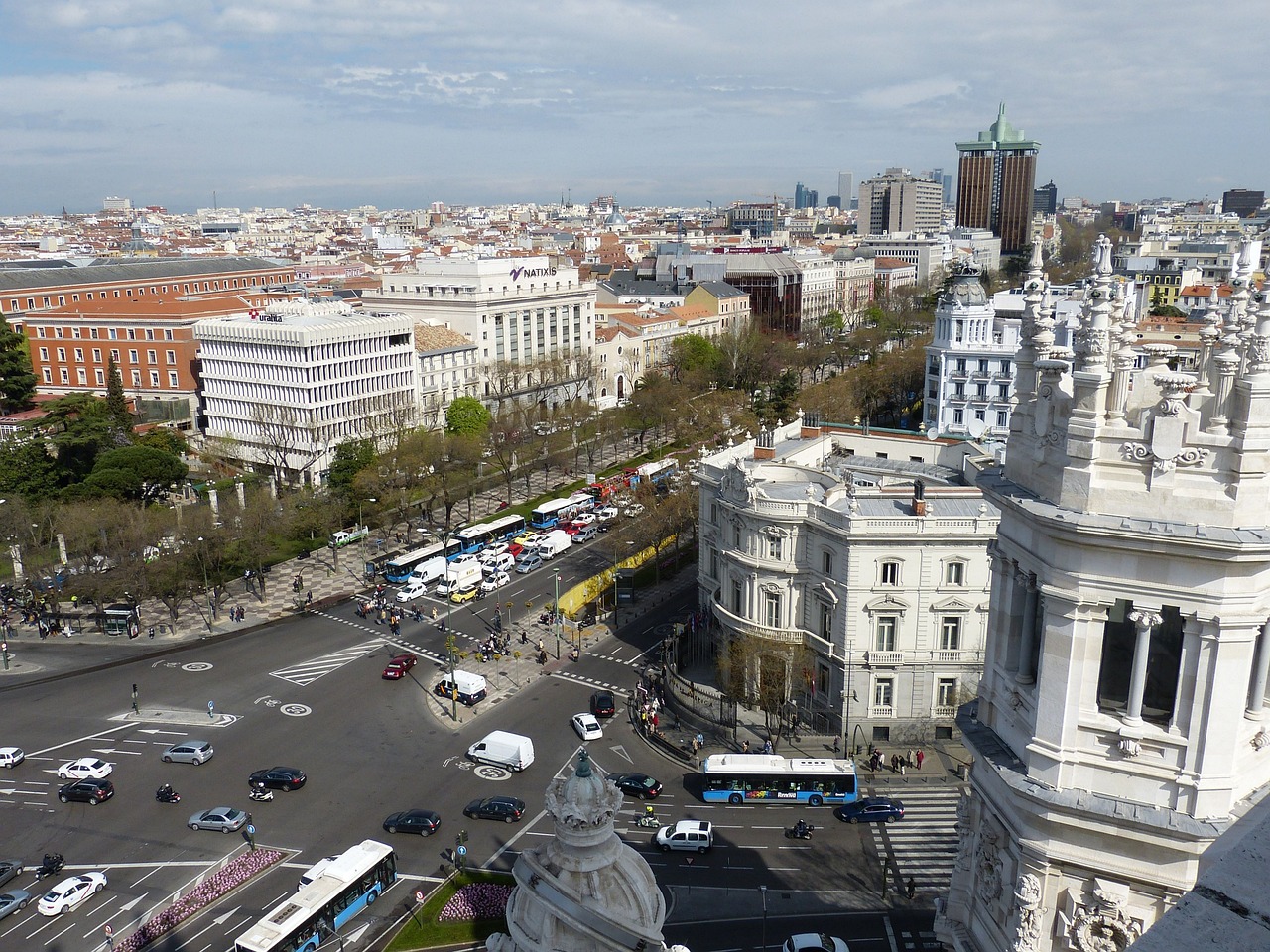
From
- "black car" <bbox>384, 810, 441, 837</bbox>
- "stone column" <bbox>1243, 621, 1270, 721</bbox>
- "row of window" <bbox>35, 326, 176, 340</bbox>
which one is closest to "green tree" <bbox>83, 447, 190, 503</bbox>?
"row of window" <bbox>35, 326, 176, 340</bbox>

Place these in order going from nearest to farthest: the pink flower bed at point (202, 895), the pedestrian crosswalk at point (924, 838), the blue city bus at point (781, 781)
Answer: the pink flower bed at point (202, 895) < the pedestrian crosswalk at point (924, 838) < the blue city bus at point (781, 781)

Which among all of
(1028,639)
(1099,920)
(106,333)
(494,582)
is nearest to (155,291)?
(106,333)

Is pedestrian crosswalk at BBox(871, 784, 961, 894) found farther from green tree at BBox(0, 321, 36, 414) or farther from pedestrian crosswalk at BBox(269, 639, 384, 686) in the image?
green tree at BBox(0, 321, 36, 414)

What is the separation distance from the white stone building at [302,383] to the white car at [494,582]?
84.3 feet

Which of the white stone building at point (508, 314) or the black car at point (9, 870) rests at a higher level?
Answer: the white stone building at point (508, 314)

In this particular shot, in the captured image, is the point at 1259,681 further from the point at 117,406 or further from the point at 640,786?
the point at 117,406

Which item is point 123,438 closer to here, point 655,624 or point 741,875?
point 655,624

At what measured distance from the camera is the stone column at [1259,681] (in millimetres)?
10898

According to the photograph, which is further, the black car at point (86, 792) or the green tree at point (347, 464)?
the green tree at point (347, 464)

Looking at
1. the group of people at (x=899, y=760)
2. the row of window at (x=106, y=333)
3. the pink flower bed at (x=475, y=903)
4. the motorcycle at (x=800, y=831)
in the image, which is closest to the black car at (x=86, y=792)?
the pink flower bed at (x=475, y=903)

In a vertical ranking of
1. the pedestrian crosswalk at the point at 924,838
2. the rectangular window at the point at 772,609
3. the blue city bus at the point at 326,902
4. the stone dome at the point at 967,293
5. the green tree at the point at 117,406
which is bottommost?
the pedestrian crosswalk at the point at 924,838

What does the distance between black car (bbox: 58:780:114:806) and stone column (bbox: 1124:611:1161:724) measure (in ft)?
129

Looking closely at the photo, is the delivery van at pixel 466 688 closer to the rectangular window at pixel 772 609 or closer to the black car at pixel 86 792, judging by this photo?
the rectangular window at pixel 772 609

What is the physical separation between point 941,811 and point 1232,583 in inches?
1181
